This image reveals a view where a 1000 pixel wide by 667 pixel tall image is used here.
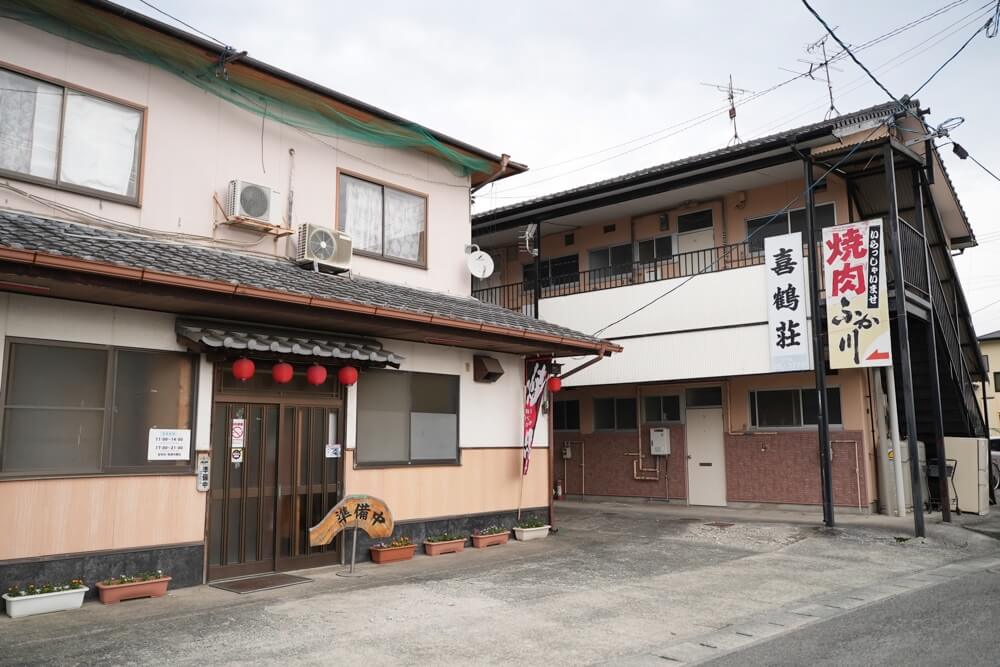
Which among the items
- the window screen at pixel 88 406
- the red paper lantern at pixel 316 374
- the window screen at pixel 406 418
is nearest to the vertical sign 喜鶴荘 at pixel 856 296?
the window screen at pixel 406 418

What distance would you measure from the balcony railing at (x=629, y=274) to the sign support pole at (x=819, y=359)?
169cm

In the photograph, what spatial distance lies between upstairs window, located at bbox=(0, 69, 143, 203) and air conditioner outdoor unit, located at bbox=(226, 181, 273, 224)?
40.3 inches

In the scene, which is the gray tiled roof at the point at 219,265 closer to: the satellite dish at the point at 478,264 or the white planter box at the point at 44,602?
the satellite dish at the point at 478,264

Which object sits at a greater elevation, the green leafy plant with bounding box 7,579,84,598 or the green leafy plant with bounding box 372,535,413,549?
the green leafy plant with bounding box 7,579,84,598

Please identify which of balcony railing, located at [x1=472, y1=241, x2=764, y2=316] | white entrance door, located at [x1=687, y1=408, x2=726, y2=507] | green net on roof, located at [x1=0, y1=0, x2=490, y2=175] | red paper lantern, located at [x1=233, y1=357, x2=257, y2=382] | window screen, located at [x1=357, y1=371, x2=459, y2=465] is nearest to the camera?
green net on roof, located at [x1=0, y1=0, x2=490, y2=175]

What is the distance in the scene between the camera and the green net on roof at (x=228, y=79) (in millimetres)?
7590

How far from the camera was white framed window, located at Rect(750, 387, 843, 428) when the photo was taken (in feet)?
45.3

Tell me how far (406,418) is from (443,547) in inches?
69.8

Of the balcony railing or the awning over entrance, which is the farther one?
the balcony railing

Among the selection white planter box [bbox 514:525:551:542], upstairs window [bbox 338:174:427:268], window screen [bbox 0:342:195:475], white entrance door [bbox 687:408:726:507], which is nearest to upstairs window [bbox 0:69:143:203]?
window screen [bbox 0:342:195:475]

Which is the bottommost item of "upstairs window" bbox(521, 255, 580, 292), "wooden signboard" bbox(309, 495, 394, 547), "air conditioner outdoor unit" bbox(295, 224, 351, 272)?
"wooden signboard" bbox(309, 495, 394, 547)

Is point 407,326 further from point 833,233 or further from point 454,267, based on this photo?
point 833,233

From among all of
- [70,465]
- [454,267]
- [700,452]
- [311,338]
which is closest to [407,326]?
[311,338]

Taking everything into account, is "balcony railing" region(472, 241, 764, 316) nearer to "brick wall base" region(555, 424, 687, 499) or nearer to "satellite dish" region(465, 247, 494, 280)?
"brick wall base" region(555, 424, 687, 499)
